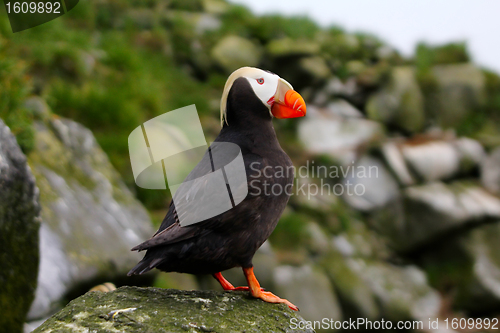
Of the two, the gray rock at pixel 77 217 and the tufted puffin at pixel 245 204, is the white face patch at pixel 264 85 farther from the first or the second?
the gray rock at pixel 77 217

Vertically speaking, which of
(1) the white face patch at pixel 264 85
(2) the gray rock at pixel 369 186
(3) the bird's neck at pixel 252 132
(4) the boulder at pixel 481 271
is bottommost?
(4) the boulder at pixel 481 271

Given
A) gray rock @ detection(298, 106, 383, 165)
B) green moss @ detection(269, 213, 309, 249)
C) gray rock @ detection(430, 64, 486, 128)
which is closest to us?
green moss @ detection(269, 213, 309, 249)

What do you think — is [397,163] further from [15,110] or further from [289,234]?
[15,110]

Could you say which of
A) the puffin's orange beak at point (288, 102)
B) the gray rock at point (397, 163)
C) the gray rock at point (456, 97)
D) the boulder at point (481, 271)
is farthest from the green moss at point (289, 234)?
the gray rock at point (456, 97)

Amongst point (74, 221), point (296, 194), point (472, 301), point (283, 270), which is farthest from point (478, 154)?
point (74, 221)

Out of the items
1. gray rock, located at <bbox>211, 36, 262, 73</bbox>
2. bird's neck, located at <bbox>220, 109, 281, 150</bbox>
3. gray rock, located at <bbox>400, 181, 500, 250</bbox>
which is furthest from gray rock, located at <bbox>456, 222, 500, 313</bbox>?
bird's neck, located at <bbox>220, 109, 281, 150</bbox>

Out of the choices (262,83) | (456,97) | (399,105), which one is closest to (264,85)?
(262,83)

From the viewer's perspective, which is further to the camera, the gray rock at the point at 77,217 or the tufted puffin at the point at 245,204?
the gray rock at the point at 77,217

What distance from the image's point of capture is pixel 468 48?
1139 cm

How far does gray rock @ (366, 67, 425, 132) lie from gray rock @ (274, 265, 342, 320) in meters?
4.95

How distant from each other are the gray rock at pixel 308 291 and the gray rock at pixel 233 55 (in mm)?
5343

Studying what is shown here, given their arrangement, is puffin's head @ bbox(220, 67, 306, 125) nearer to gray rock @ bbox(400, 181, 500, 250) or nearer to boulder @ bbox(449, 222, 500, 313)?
gray rock @ bbox(400, 181, 500, 250)

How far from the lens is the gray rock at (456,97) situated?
10352 millimetres

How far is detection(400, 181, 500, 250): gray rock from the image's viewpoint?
7.84 m
